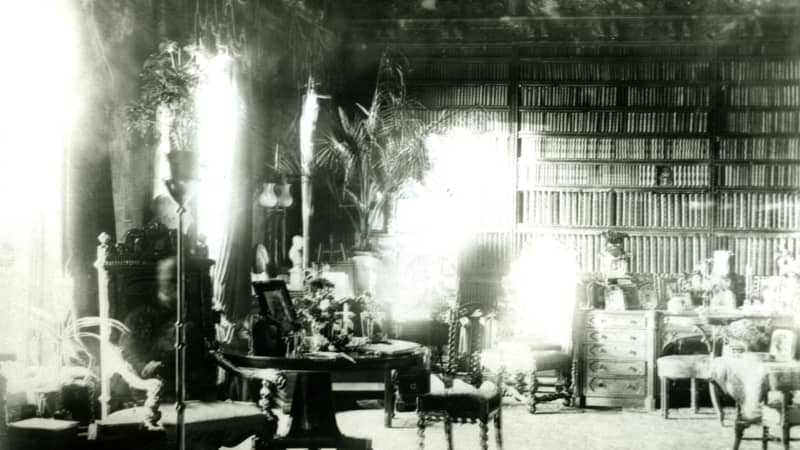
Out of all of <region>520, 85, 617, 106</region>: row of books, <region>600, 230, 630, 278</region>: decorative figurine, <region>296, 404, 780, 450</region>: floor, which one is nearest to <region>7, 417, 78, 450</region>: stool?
<region>296, 404, 780, 450</region>: floor

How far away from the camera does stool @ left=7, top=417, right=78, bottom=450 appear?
3874 mm

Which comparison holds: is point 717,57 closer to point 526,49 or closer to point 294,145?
point 526,49

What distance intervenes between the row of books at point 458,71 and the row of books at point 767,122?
2.15 meters

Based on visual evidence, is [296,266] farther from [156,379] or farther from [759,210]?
[759,210]

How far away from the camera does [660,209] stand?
8.62 meters

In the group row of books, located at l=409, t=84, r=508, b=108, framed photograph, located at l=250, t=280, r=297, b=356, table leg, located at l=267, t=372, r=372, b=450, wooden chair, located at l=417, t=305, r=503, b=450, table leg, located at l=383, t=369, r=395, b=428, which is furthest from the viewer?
row of books, located at l=409, t=84, r=508, b=108

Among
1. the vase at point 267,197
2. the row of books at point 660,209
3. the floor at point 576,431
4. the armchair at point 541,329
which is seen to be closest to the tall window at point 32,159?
the floor at point 576,431

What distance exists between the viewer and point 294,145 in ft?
27.1

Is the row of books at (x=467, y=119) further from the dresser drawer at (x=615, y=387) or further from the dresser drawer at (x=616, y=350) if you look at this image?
the dresser drawer at (x=615, y=387)

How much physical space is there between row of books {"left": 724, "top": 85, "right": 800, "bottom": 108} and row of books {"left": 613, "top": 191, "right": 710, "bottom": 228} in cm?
92

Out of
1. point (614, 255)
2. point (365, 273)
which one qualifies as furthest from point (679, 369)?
point (365, 273)

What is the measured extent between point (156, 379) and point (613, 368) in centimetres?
418

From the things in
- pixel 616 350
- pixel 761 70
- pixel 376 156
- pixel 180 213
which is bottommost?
pixel 616 350

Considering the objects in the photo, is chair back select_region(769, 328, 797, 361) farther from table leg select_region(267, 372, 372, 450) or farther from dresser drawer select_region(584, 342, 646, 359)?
table leg select_region(267, 372, 372, 450)
